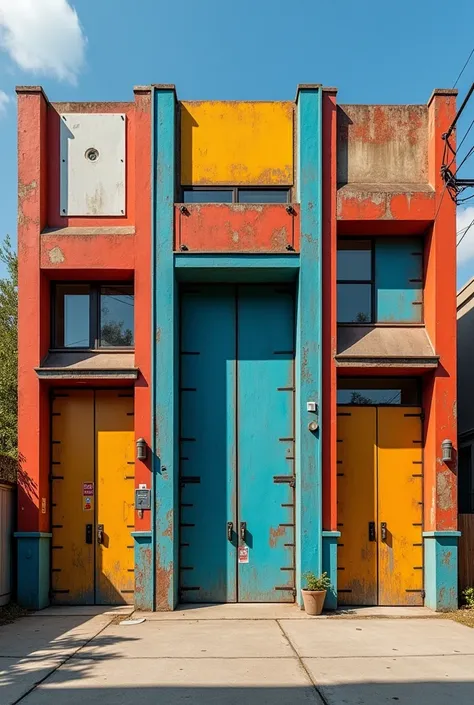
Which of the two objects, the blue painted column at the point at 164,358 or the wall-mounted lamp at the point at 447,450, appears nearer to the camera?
the blue painted column at the point at 164,358

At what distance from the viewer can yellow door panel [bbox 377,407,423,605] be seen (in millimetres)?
10570

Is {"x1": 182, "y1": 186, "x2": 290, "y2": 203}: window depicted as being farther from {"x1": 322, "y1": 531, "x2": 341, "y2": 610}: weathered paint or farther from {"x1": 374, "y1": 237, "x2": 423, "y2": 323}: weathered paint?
{"x1": 322, "y1": 531, "x2": 341, "y2": 610}: weathered paint

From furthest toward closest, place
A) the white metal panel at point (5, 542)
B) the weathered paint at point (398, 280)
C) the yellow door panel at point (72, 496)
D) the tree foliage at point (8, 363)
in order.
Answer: the tree foliage at point (8, 363)
the weathered paint at point (398, 280)
the yellow door panel at point (72, 496)
the white metal panel at point (5, 542)

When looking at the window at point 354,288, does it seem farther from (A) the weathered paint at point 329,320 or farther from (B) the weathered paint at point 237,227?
(B) the weathered paint at point 237,227

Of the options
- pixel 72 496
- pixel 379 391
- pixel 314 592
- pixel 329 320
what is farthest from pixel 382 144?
pixel 72 496

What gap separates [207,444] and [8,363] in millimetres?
13280

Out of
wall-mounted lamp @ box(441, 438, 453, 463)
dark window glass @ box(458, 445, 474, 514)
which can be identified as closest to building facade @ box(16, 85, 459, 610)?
wall-mounted lamp @ box(441, 438, 453, 463)

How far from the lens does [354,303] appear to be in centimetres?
1108

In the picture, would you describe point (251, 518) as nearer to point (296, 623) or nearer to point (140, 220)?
point (296, 623)

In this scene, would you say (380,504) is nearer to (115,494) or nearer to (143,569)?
(143,569)

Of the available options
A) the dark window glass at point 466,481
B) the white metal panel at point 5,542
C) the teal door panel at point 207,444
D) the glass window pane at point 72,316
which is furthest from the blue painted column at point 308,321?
the dark window glass at point 466,481

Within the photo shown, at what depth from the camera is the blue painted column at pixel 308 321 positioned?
10.2 m

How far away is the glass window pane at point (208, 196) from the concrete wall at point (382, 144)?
1.93 m

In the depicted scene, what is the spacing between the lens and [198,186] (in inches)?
431
